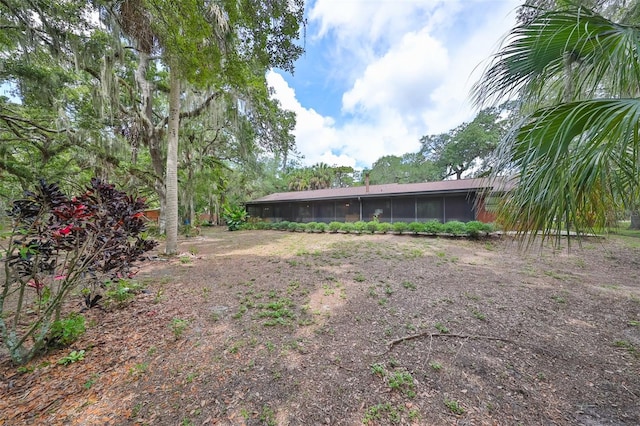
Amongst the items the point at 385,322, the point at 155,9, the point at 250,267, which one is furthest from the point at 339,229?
the point at 155,9

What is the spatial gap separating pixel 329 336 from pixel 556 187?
2.52 m

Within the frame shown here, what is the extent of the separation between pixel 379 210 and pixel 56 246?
46.1 feet

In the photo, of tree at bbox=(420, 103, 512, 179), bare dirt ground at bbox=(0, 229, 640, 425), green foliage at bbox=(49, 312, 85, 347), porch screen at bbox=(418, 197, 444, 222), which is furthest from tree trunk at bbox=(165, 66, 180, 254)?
tree at bbox=(420, 103, 512, 179)

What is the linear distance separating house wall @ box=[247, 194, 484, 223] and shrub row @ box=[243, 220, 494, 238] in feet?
2.95

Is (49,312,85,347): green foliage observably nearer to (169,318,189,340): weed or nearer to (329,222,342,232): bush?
(169,318,189,340): weed

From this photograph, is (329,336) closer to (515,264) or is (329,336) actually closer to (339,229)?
(515,264)

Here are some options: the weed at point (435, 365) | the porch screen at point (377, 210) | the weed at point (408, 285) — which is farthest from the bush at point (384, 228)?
the weed at point (435, 365)

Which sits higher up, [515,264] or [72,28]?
[72,28]

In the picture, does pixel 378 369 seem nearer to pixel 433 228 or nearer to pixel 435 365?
pixel 435 365

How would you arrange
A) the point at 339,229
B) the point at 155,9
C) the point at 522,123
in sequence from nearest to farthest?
the point at 522,123 → the point at 155,9 → the point at 339,229

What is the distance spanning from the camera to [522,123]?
1.80 m

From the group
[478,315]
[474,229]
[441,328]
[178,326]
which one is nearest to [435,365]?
[441,328]

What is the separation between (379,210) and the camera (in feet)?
48.4

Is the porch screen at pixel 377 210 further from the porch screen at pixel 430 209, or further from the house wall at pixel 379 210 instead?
the porch screen at pixel 430 209
